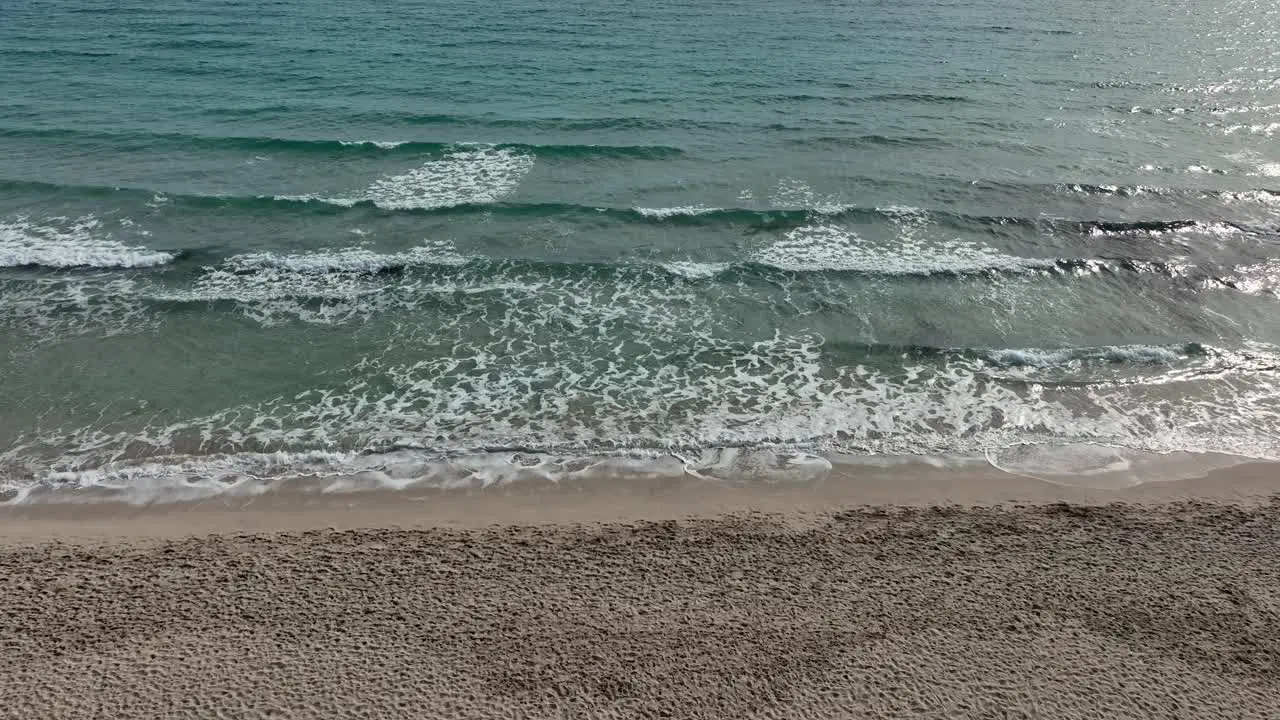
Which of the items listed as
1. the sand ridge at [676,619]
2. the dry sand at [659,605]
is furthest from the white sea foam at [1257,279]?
the sand ridge at [676,619]

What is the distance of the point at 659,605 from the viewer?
7.39 m

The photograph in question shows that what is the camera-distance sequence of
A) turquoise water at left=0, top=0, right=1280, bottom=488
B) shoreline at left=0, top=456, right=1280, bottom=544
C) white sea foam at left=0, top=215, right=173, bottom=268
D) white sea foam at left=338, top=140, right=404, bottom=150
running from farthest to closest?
white sea foam at left=338, top=140, right=404, bottom=150, white sea foam at left=0, top=215, right=173, bottom=268, turquoise water at left=0, top=0, right=1280, bottom=488, shoreline at left=0, top=456, right=1280, bottom=544

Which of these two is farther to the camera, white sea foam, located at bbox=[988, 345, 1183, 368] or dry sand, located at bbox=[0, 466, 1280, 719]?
white sea foam, located at bbox=[988, 345, 1183, 368]

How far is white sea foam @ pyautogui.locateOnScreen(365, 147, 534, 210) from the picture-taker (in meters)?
16.8

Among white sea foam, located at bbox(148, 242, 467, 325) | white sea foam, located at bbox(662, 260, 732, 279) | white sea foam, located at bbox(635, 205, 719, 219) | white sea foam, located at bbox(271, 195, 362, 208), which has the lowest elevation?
white sea foam, located at bbox(148, 242, 467, 325)

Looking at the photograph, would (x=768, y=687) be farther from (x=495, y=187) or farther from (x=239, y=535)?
(x=495, y=187)

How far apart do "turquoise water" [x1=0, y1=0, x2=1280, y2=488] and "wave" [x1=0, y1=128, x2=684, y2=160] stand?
106 millimetres

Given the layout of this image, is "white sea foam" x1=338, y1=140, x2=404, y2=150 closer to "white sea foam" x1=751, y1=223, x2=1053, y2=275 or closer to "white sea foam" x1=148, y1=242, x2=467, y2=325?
"white sea foam" x1=148, y1=242, x2=467, y2=325

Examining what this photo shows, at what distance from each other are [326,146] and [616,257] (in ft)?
32.2

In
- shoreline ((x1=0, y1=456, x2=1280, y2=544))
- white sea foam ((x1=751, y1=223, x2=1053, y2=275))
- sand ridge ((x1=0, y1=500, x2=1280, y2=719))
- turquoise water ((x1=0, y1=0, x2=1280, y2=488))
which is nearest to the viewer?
sand ridge ((x1=0, y1=500, x2=1280, y2=719))

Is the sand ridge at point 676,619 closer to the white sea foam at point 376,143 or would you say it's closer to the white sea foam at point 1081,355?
the white sea foam at point 1081,355

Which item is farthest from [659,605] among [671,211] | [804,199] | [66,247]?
[66,247]

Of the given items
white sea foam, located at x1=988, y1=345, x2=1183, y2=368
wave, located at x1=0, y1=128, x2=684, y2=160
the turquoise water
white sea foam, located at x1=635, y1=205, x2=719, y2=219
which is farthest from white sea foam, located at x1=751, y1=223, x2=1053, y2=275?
wave, located at x1=0, y1=128, x2=684, y2=160

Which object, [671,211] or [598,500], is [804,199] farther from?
[598,500]
